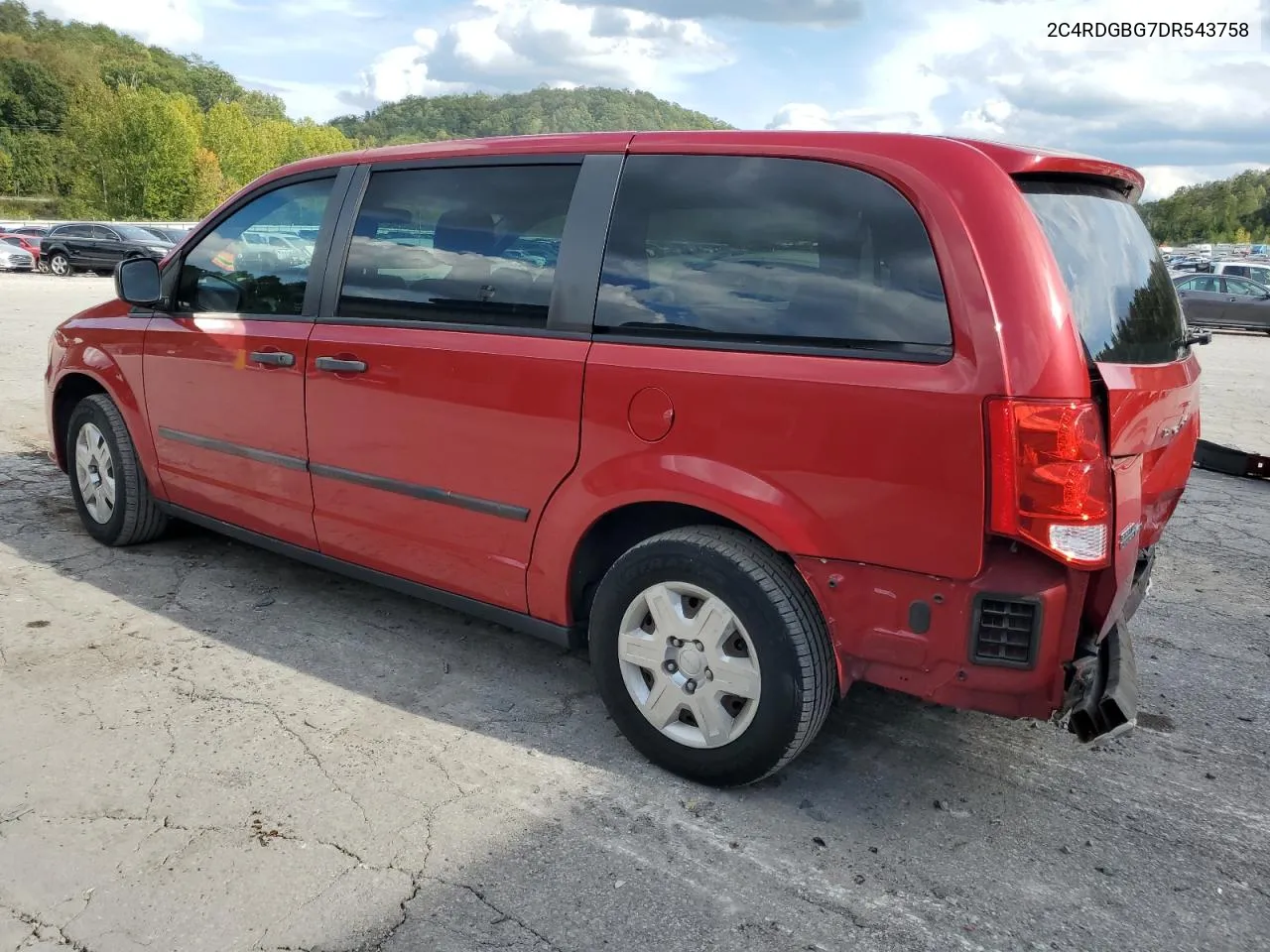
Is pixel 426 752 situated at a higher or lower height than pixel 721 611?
lower

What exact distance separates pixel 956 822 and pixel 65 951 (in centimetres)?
218

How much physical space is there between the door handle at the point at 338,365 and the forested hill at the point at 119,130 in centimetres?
6239

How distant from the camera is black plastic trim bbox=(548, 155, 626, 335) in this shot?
119 inches

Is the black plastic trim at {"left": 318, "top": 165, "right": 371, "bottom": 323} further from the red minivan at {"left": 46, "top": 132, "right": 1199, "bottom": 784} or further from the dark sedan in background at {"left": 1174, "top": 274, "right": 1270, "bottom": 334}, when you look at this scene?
the dark sedan in background at {"left": 1174, "top": 274, "right": 1270, "bottom": 334}

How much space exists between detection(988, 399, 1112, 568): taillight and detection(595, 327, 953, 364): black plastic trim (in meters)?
0.19

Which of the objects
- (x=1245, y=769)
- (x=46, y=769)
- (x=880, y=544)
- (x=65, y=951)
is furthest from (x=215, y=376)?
(x=1245, y=769)

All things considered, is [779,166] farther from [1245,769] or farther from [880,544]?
[1245,769]

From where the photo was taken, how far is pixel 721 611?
Result: 2764 millimetres

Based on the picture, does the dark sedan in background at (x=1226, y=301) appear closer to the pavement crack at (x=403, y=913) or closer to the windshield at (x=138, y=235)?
the pavement crack at (x=403, y=913)

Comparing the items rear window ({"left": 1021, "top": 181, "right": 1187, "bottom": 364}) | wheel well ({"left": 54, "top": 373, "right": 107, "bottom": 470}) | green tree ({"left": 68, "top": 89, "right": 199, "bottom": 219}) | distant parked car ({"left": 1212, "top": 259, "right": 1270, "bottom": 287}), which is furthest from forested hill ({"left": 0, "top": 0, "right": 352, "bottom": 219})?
rear window ({"left": 1021, "top": 181, "right": 1187, "bottom": 364})

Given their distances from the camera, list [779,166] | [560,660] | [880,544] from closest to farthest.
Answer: [880,544] < [779,166] < [560,660]

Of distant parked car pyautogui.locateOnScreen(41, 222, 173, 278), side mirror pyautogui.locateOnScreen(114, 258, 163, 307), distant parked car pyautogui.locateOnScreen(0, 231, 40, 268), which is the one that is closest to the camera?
side mirror pyautogui.locateOnScreen(114, 258, 163, 307)

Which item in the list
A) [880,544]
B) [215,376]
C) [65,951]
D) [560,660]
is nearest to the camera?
[65,951]

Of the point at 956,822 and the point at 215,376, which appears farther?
the point at 215,376
